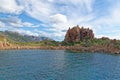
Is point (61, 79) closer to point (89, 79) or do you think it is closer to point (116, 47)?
point (89, 79)

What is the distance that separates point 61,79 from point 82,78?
22.9ft

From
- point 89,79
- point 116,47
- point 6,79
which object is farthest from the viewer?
point 116,47

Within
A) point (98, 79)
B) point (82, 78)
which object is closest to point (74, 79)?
point (82, 78)

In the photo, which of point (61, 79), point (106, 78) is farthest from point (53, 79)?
point (106, 78)

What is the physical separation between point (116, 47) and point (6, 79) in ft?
515

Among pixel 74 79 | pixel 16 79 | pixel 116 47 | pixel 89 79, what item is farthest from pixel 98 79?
pixel 116 47

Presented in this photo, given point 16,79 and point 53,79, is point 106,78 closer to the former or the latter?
point 53,79

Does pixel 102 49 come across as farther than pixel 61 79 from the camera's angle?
Yes

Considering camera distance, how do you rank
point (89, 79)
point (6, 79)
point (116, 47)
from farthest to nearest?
1. point (116, 47)
2. point (89, 79)
3. point (6, 79)

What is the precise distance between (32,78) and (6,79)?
7277 millimetres

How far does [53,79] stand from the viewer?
170 ft

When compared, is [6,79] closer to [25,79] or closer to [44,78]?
[25,79]

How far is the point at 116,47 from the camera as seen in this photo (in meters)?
188

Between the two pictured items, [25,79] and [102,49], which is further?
[102,49]
